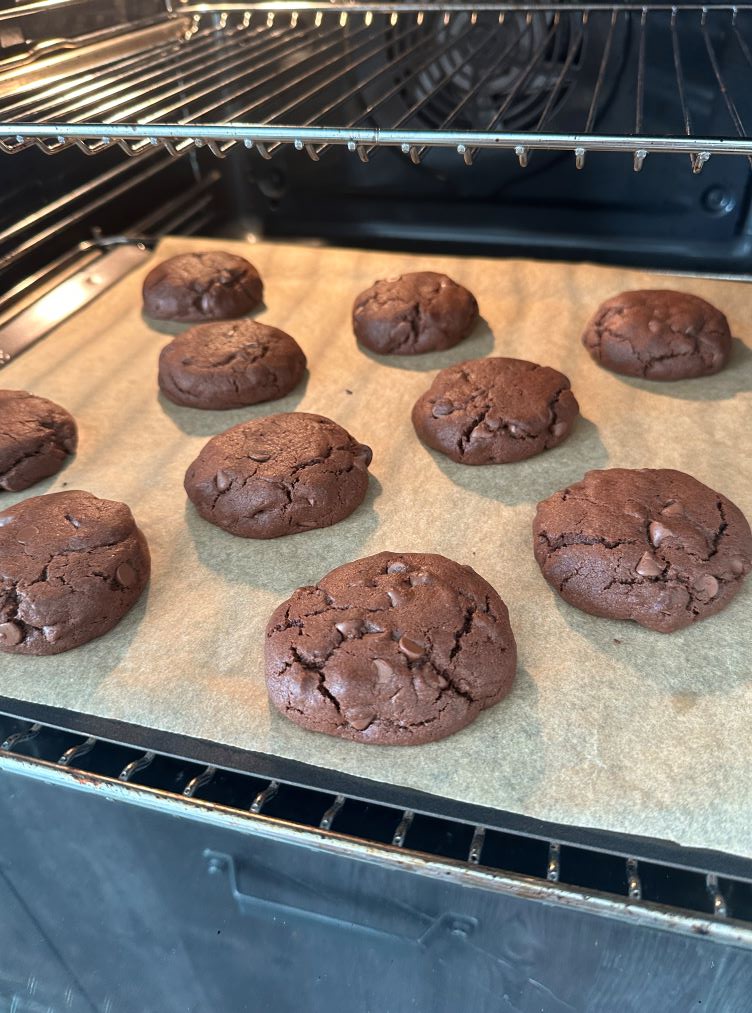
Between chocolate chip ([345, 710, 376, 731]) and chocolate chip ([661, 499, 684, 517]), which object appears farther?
chocolate chip ([661, 499, 684, 517])

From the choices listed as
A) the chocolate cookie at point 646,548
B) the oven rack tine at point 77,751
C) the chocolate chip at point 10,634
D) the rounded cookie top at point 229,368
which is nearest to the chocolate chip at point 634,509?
the chocolate cookie at point 646,548

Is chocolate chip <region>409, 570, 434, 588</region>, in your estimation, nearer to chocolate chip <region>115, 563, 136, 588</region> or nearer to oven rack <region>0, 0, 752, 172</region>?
chocolate chip <region>115, 563, 136, 588</region>

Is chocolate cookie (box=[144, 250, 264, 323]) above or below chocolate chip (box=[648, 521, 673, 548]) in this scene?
above

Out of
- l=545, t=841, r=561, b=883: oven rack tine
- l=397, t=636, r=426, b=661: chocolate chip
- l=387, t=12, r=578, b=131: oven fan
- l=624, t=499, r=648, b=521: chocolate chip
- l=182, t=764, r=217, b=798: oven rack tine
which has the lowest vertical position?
l=545, t=841, r=561, b=883: oven rack tine

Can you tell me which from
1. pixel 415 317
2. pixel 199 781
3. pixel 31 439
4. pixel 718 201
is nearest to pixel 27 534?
pixel 31 439

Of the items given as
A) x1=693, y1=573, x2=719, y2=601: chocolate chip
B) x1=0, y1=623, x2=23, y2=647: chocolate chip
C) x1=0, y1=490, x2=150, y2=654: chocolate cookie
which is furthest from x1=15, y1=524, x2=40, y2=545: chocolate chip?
x1=693, y1=573, x2=719, y2=601: chocolate chip

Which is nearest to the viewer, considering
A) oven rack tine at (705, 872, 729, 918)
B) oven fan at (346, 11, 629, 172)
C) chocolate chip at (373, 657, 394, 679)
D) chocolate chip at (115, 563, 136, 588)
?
oven rack tine at (705, 872, 729, 918)

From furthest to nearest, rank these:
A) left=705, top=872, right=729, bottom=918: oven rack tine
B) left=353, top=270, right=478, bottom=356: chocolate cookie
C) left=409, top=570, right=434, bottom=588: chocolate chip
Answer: left=353, top=270, right=478, bottom=356: chocolate cookie, left=409, top=570, right=434, bottom=588: chocolate chip, left=705, top=872, right=729, bottom=918: oven rack tine

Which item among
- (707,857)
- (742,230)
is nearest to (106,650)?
(707,857)
